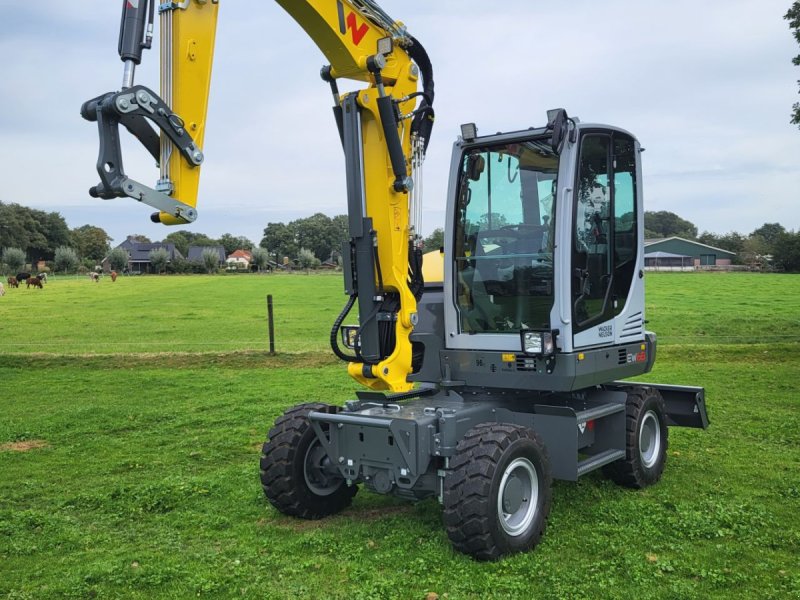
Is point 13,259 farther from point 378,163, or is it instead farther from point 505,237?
point 505,237

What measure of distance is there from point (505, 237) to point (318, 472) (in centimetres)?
258

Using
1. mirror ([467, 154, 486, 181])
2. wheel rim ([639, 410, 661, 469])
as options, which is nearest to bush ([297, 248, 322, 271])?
wheel rim ([639, 410, 661, 469])

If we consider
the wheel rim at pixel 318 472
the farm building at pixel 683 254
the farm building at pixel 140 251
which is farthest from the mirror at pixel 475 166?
the farm building at pixel 140 251

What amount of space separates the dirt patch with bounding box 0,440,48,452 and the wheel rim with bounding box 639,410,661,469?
6.82m

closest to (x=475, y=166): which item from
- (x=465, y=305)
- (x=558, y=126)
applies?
(x=558, y=126)

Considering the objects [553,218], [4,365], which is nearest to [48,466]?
[553,218]

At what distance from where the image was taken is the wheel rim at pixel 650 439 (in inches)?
275

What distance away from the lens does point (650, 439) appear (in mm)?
7184

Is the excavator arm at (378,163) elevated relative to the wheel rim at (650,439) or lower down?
elevated

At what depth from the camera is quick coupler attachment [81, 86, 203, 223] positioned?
4.43 m

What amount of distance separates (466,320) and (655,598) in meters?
2.77

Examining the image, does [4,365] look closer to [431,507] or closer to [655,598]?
[431,507]

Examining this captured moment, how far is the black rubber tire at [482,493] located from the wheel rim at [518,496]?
0.04 m

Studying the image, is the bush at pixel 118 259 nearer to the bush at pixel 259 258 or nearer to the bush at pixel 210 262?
the bush at pixel 210 262
